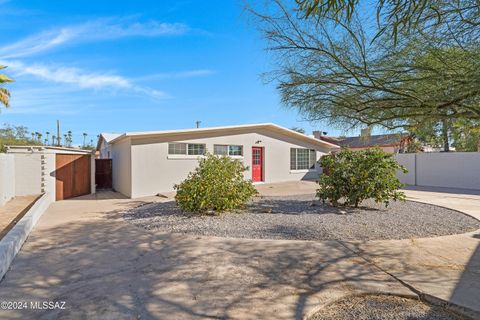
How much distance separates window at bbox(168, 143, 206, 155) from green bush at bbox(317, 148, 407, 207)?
24.5 feet

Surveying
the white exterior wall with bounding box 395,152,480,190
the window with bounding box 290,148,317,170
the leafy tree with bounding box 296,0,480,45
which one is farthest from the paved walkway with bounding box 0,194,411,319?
the white exterior wall with bounding box 395,152,480,190

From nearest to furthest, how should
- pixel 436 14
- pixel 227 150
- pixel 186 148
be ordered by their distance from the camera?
pixel 436 14, pixel 186 148, pixel 227 150

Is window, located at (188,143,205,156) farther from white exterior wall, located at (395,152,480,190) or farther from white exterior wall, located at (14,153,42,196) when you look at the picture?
white exterior wall, located at (395,152,480,190)

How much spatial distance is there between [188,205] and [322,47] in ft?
17.5

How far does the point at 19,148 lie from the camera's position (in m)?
12.3

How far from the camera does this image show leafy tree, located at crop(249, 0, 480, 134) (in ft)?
8.39

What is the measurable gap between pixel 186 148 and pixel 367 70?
454 inches

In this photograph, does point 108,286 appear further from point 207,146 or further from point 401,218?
point 207,146

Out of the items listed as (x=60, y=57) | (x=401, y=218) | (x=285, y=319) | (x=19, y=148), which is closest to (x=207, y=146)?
(x=60, y=57)

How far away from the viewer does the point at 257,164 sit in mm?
16672

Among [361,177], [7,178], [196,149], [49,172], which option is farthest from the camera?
[196,149]

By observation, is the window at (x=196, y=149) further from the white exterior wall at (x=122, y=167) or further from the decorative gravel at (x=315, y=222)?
the decorative gravel at (x=315, y=222)

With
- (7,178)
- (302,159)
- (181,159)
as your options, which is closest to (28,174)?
(7,178)

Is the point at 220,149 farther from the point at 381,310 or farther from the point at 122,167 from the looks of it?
the point at 381,310
